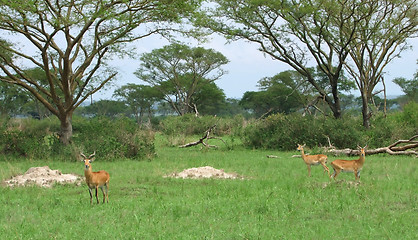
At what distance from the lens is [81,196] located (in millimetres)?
9258

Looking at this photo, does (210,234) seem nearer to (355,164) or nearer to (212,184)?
(212,184)

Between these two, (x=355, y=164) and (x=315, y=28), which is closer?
(x=355, y=164)

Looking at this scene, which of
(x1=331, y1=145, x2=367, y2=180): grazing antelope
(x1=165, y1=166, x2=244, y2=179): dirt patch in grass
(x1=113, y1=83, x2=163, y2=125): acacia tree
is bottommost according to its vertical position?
(x1=165, y1=166, x2=244, y2=179): dirt patch in grass

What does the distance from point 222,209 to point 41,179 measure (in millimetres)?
5418

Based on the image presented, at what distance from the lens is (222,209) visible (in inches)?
309

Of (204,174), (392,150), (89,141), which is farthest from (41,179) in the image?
(392,150)

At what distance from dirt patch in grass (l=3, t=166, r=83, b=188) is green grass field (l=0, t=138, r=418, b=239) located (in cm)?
53

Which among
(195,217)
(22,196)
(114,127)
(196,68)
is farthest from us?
(196,68)

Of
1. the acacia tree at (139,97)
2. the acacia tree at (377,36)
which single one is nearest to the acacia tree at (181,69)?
the acacia tree at (139,97)

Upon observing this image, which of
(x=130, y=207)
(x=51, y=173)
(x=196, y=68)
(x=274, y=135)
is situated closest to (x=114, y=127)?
(x=51, y=173)

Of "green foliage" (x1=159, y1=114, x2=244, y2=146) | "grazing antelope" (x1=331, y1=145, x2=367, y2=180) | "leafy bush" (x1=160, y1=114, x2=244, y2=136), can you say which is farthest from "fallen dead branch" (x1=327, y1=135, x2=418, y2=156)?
"leafy bush" (x1=160, y1=114, x2=244, y2=136)

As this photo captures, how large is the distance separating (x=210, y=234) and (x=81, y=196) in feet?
12.8

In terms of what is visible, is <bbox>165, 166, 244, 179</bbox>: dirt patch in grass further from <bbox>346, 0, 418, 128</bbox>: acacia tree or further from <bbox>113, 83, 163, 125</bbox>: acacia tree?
<bbox>113, 83, 163, 125</bbox>: acacia tree

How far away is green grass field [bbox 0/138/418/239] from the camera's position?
6520 mm
